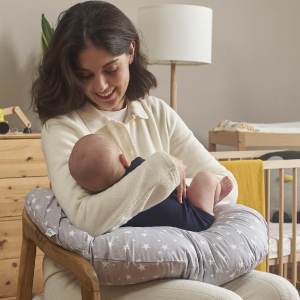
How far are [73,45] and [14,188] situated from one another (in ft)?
3.94

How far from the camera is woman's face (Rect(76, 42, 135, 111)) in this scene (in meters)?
1.11

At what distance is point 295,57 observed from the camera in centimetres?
330

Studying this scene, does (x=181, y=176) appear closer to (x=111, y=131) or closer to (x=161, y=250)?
(x=161, y=250)

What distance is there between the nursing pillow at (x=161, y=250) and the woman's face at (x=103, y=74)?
33 centimetres

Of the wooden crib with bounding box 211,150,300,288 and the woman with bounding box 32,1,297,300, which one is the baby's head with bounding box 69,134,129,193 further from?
the wooden crib with bounding box 211,150,300,288

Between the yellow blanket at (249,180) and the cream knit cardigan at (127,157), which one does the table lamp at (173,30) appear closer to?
the yellow blanket at (249,180)

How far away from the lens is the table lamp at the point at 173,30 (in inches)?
87.9

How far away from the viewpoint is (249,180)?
1749 millimetres

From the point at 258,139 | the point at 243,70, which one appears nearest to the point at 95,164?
the point at 258,139

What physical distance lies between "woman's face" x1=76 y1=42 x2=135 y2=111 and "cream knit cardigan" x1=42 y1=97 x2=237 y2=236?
0.05m

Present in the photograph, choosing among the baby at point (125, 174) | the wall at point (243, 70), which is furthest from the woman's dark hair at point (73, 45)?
the wall at point (243, 70)

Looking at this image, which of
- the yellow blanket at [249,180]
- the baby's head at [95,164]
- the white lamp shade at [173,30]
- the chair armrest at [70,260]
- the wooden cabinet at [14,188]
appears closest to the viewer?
the chair armrest at [70,260]

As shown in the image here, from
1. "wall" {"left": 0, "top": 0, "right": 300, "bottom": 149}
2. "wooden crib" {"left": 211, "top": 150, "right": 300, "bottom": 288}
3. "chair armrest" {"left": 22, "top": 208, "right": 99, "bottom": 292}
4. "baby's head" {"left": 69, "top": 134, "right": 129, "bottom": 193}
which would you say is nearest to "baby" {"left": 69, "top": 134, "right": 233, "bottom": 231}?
"baby's head" {"left": 69, "top": 134, "right": 129, "bottom": 193}

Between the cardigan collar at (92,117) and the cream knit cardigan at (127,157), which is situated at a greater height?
the cardigan collar at (92,117)
